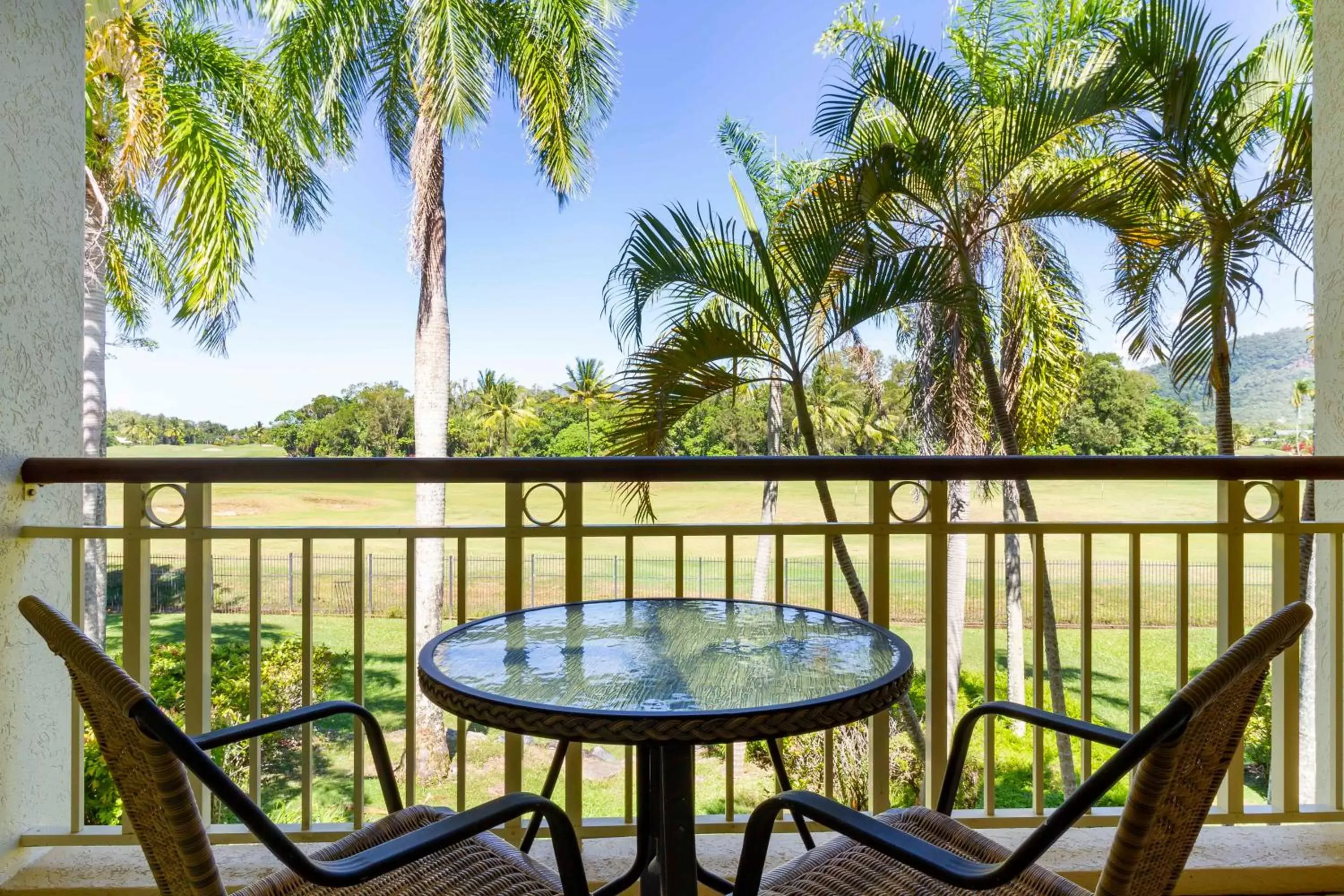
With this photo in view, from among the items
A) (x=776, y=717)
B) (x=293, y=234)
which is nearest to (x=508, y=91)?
(x=293, y=234)

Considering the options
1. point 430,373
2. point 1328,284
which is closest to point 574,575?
point 1328,284

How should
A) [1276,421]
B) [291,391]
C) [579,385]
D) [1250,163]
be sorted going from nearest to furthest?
[1250,163], [1276,421], [579,385], [291,391]

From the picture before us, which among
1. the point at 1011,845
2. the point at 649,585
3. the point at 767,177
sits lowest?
the point at 649,585

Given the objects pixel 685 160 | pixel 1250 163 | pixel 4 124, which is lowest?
pixel 4 124

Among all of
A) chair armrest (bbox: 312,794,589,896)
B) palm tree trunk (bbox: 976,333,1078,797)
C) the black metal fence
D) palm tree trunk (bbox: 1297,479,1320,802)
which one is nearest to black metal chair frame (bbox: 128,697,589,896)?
chair armrest (bbox: 312,794,589,896)

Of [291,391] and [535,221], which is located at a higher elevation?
[535,221]

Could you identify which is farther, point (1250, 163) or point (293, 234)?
point (293, 234)

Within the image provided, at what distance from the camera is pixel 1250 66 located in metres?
6.26

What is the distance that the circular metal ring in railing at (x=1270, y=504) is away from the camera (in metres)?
1.90

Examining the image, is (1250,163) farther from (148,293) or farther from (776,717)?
(148,293)

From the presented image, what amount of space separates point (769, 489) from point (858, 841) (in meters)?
11.2

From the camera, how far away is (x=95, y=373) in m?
9.32

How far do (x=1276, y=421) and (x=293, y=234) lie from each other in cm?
1384

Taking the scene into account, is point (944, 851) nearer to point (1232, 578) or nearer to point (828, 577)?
point (828, 577)
